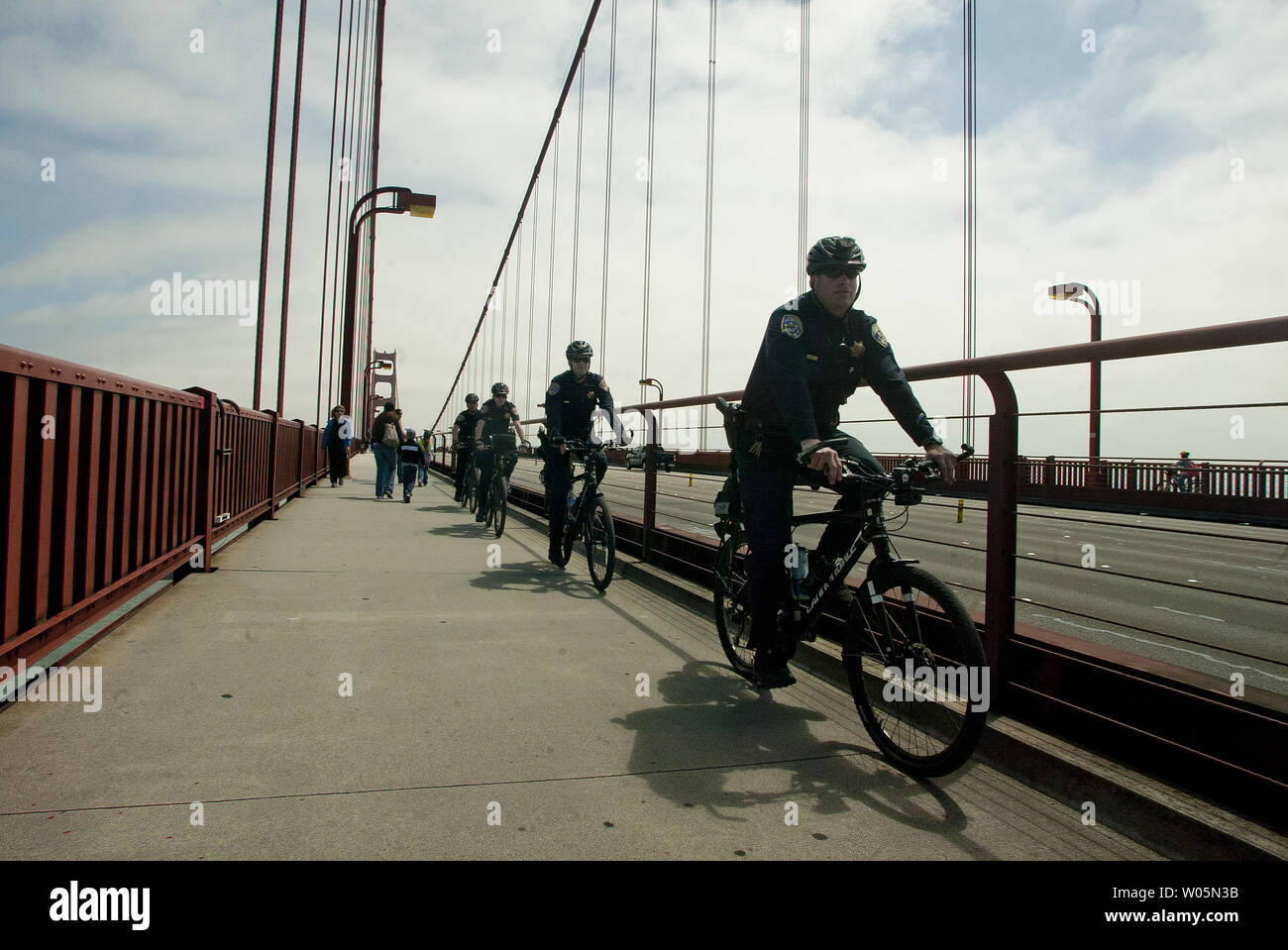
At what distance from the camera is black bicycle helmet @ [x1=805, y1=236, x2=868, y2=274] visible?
3031 mm

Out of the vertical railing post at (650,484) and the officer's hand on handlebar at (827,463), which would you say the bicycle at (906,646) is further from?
the vertical railing post at (650,484)

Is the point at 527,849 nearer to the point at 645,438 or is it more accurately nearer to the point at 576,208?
the point at 645,438

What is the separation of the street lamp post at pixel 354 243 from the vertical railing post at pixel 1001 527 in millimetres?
13815

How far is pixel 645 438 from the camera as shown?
662cm

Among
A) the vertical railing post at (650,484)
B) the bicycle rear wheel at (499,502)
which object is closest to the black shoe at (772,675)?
the vertical railing post at (650,484)

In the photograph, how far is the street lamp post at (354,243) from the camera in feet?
49.7

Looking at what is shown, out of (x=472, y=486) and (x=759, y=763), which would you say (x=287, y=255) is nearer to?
(x=472, y=486)

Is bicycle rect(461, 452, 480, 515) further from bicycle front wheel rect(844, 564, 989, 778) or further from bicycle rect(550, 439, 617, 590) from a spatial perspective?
bicycle front wheel rect(844, 564, 989, 778)

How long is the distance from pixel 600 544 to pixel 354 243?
14.6 metres

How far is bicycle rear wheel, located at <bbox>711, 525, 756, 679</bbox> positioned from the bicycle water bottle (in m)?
0.32
